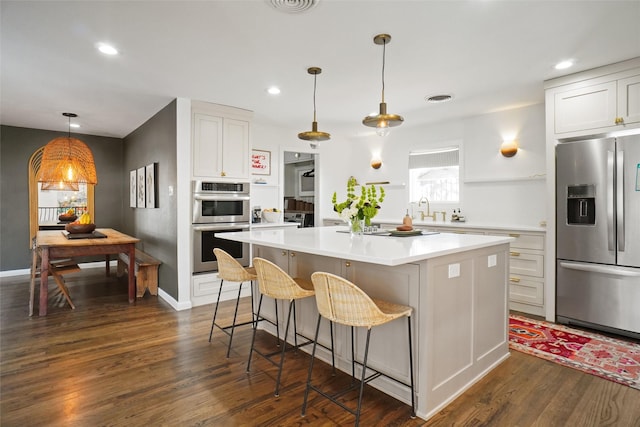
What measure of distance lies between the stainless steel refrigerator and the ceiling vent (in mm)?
2920

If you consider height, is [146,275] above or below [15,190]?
below

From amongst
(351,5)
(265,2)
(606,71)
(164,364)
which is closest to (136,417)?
(164,364)

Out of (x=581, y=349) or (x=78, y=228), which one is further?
(x=78, y=228)

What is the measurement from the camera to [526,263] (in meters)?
4.11

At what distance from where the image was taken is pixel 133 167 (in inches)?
238

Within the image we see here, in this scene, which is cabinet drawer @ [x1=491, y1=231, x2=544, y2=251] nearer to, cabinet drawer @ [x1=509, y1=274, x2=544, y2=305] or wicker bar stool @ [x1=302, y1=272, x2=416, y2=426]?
cabinet drawer @ [x1=509, y1=274, x2=544, y2=305]

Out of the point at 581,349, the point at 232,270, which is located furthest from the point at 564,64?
the point at 232,270

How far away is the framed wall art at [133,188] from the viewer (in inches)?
229

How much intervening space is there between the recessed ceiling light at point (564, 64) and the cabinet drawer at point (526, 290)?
2.30 metres

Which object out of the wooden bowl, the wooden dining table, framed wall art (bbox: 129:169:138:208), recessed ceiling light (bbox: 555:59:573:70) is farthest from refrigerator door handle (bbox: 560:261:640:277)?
framed wall art (bbox: 129:169:138:208)

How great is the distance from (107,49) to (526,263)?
15.8ft

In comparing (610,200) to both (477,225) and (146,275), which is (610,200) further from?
(146,275)

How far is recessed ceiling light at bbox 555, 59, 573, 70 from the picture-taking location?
125 inches

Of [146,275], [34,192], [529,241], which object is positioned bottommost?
[146,275]
